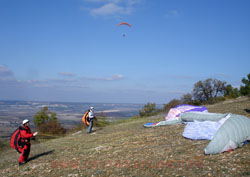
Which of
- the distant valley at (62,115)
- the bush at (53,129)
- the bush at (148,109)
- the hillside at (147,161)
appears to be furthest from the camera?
the bush at (148,109)

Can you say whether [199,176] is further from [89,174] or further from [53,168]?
[53,168]

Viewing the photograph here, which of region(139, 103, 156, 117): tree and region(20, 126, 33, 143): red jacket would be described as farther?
region(139, 103, 156, 117): tree

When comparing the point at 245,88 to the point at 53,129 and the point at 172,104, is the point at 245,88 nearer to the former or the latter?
the point at 172,104

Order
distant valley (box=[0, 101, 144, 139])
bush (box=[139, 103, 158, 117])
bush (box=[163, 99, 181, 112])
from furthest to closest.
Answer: bush (box=[163, 99, 181, 112])
bush (box=[139, 103, 158, 117])
distant valley (box=[0, 101, 144, 139])

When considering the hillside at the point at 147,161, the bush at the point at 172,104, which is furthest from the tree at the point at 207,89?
the hillside at the point at 147,161

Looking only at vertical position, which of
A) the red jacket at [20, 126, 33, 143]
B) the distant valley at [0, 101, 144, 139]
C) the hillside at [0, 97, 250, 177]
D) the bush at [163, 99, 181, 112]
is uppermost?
the bush at [163, 99, 181, 112]

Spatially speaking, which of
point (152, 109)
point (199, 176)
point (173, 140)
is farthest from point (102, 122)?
point (199, 176)

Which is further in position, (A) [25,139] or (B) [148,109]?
(B) [148,109]

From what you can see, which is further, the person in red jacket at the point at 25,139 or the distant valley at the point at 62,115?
the distant valley at the point at 62,115

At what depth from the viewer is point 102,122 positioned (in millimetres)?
28203

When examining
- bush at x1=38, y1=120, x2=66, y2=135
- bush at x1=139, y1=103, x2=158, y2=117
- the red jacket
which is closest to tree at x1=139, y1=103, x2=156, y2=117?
bush at x1=139, y1=103, x2=158, y2=117

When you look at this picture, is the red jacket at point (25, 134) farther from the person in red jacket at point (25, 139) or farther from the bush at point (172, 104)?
the bush at point (172, 104)

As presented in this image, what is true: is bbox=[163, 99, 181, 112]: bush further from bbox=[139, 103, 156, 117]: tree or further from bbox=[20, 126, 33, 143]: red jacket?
bbox=[20, 126, 33, 143]: red jacket


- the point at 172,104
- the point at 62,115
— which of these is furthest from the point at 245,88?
the point at 62,115
